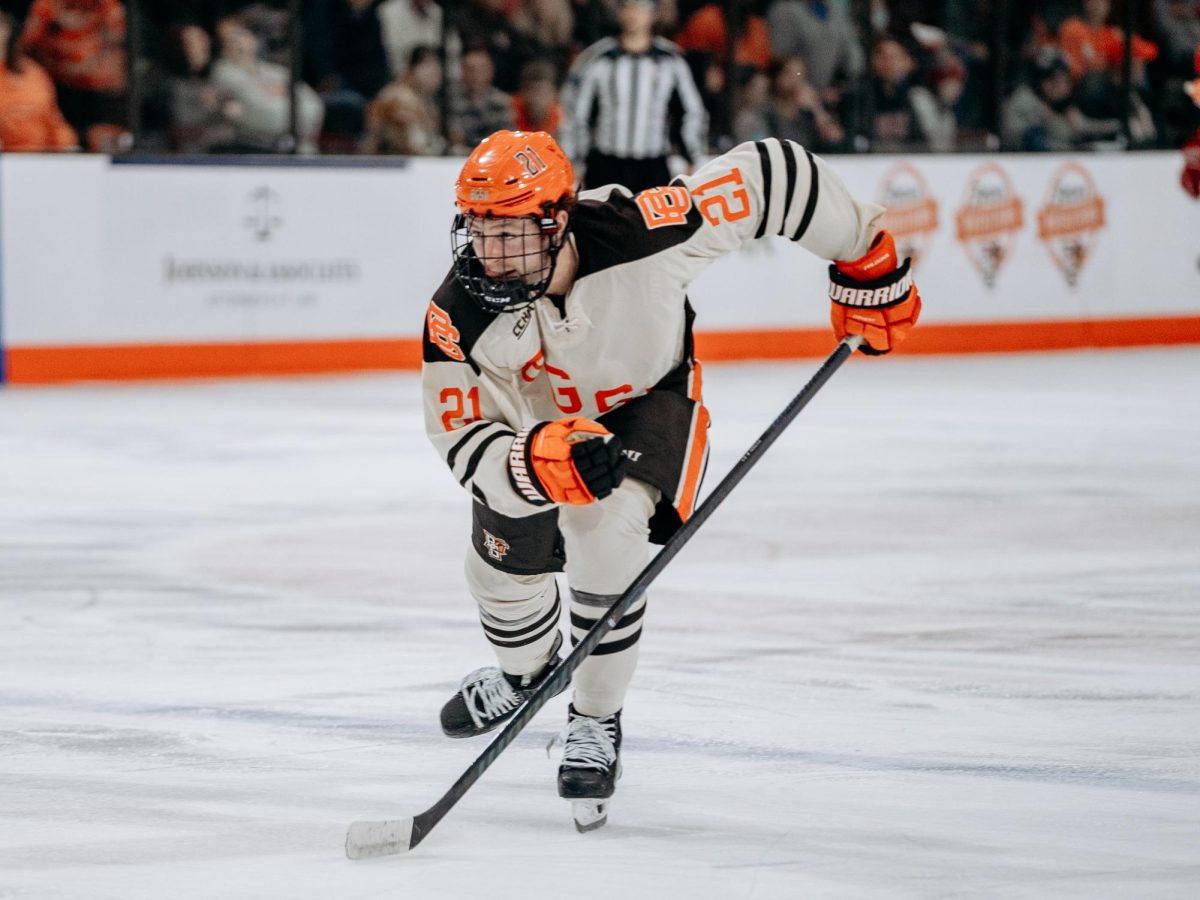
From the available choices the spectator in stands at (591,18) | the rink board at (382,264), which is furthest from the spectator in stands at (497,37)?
the rink board at (382,264)

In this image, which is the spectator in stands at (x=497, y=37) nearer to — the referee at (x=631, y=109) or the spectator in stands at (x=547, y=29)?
the spectator in stands at (x=547, y=29)

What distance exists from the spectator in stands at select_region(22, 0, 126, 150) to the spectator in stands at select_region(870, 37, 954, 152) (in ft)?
12.9

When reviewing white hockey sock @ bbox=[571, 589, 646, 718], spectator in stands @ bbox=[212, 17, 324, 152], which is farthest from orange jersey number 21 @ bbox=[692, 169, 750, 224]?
spectator in stands @ bbox=[212, 17, 324, 152]

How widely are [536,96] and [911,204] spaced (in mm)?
2071

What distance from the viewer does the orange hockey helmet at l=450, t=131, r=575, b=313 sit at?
9.10 feet

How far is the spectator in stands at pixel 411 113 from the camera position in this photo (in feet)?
30.6

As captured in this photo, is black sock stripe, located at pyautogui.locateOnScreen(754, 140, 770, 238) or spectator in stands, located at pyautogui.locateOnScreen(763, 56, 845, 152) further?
spectator in stands, located at pyautogui.locateOnScreen(763, 56, 845, 152)

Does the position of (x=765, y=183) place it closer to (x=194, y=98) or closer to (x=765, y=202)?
(x=765, y=202)

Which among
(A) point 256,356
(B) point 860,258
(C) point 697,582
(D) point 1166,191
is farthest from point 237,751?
(D) point 1166,191

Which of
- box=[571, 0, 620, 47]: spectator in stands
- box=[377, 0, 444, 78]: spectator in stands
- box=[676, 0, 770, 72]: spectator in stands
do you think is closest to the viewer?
box=[377, 0, 444, 78]: spectator in stands

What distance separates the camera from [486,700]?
10.5 feet

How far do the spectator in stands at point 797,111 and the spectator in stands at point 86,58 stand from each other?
3378mm

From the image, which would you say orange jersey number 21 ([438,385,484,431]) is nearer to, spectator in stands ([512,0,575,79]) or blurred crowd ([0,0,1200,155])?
blurred crowd ([0,0,1200,155])

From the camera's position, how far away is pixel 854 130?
406 inches
